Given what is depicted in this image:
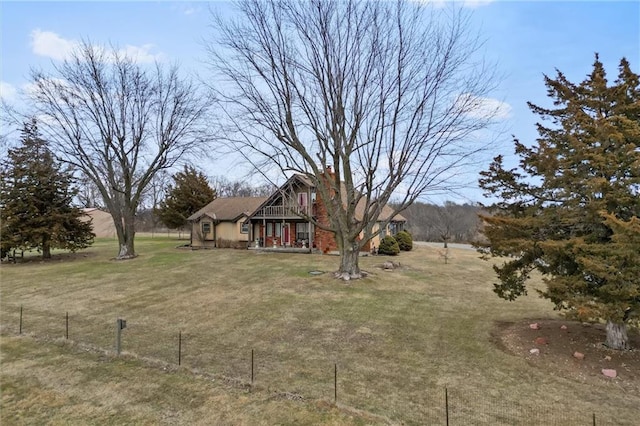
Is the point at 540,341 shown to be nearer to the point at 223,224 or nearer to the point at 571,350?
the point at 571,350

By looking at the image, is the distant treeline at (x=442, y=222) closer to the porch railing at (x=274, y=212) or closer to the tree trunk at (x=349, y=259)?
the porch railing at (x=274, y=212)

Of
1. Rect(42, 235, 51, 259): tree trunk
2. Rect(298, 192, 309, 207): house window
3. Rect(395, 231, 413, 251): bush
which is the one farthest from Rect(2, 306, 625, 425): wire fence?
Rect(395, 231, 413, 251): bush

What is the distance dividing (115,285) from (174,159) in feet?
42.1

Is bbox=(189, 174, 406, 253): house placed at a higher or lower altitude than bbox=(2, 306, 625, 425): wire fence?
higher

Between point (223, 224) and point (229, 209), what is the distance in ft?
5.99

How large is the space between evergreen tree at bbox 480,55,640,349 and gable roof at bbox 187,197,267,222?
25463 millimetres

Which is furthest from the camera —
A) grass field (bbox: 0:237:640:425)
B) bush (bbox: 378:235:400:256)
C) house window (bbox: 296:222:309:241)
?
house window (bbox: 296:222:309:241)

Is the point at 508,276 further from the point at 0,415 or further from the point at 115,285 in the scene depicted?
the point at 115,285

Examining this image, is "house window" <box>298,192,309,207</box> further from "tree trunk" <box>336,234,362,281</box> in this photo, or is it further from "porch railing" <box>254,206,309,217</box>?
"tree trunk" <box>336,234,362,281</box>

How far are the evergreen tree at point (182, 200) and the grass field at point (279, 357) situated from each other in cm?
2272

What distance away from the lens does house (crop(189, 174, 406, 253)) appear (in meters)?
29.0

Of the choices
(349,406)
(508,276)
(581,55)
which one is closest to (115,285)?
(349,406)

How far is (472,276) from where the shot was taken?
66.5 ft

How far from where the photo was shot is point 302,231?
3066 cm
